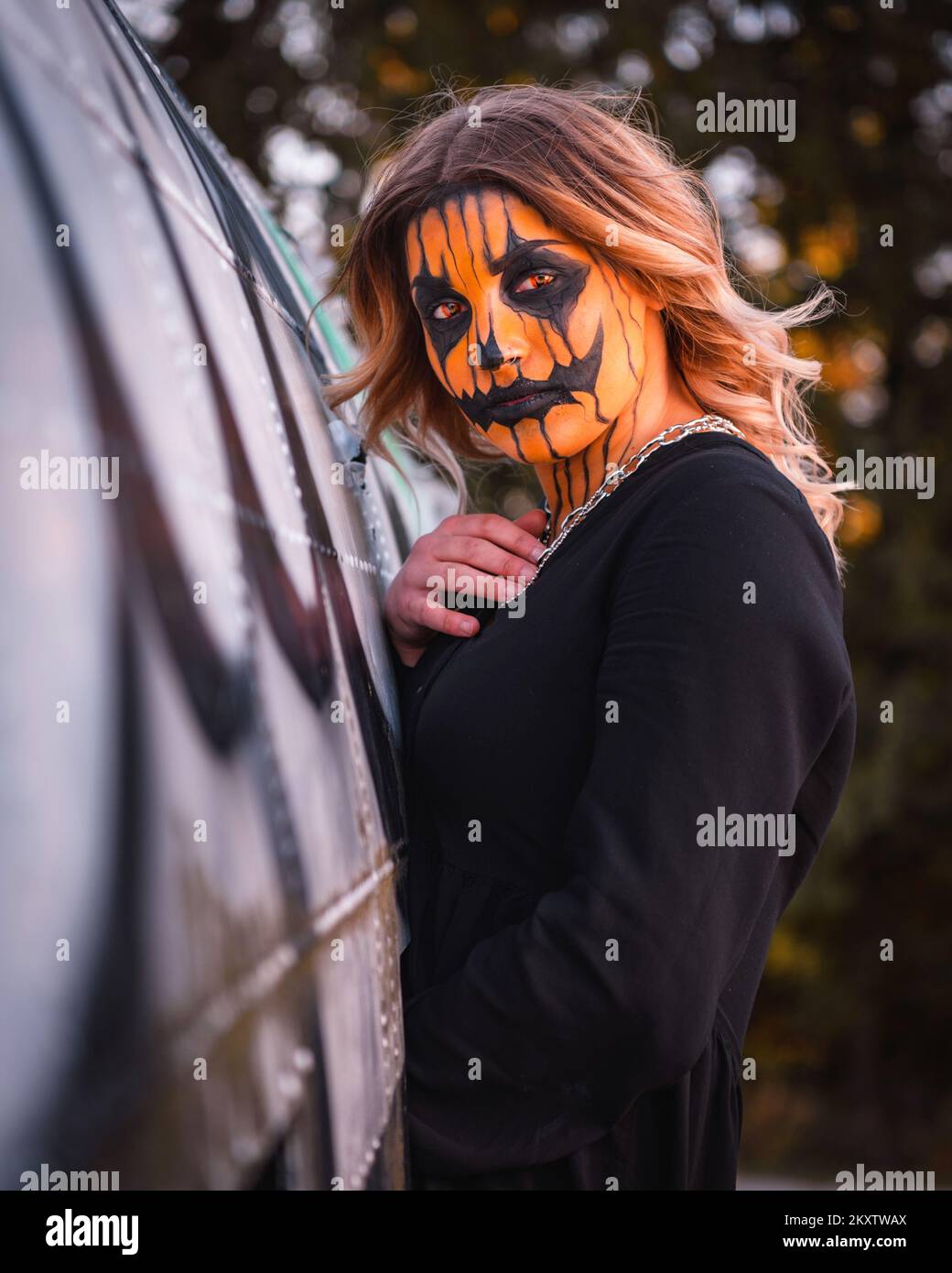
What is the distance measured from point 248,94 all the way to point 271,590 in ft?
18.2

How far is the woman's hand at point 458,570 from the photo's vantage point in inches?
75.5

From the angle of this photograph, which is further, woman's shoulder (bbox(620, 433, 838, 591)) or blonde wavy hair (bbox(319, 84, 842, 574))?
blonde wavy hair (bbox(319, 84, 842, 574))

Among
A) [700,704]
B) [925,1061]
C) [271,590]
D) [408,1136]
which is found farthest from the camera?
[925,1061]

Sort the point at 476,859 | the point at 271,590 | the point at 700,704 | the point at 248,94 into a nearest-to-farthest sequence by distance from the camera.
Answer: the point at 271,590 < the point at 700,704 < the point at 476,859 < the point at 248,94

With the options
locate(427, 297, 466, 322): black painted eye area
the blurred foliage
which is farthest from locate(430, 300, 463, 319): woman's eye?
the blurred foliage

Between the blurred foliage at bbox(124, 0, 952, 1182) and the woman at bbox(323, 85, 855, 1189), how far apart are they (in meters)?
4.34

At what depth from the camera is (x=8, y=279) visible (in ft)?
2.97

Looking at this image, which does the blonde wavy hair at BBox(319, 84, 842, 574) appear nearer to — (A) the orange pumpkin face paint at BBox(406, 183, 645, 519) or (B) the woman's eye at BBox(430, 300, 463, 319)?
(A) the orange pumpkin face paint at BBox(406, 183, 645, 519)

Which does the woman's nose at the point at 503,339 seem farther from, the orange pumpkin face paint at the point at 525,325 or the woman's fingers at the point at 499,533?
the woman's fingers at the point at 499,533

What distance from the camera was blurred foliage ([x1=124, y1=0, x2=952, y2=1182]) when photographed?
6.20m

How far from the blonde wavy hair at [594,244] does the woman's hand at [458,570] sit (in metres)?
0.34

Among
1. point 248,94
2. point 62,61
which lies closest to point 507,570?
point 62,61

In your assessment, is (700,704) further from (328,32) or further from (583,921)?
(328,32)

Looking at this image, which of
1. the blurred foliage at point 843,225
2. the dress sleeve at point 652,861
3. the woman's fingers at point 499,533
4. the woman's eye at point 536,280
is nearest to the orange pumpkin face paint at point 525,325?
the woman's eye at point 536,280
